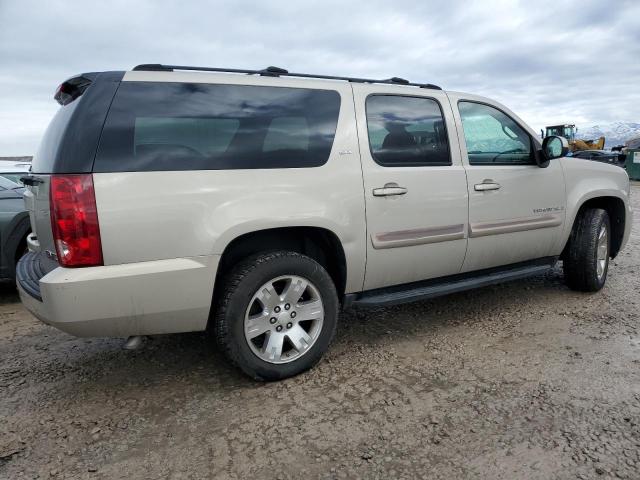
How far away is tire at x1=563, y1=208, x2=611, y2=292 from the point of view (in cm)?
449

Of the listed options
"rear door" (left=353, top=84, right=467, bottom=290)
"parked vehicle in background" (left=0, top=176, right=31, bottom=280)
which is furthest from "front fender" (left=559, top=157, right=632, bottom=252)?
"parked vehicle in background" (left=0, top=176, right=31, bottom=280)

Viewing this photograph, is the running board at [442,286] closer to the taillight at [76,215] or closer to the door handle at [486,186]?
the door handle at [486,186]

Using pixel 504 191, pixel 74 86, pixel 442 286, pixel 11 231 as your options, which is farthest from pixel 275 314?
pixel 11 231

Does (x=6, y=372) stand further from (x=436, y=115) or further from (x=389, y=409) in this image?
(x=436, y=115)

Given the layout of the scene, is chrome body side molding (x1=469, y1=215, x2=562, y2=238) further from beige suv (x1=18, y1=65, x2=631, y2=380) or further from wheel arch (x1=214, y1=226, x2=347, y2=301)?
wheel arch (x1=214, y1=226, x2=347, y2=301)

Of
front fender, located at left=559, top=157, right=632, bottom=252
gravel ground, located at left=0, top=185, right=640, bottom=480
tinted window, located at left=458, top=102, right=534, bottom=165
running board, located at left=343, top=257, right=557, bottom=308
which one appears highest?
tinted window, located at left=458, top=102, right=534, bottom=165

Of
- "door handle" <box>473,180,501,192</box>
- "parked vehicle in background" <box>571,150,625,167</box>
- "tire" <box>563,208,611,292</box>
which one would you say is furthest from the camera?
"parked vehicle in background" <box>571,150,625,167</box>

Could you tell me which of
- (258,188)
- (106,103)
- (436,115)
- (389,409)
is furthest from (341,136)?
(389,409)

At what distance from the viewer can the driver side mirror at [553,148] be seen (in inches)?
160

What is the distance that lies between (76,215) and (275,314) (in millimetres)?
1199

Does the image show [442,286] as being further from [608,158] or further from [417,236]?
[608,158]

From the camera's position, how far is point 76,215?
7.82ft

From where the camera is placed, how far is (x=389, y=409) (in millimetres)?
2660

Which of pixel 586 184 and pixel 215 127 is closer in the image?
pixel 215 127
